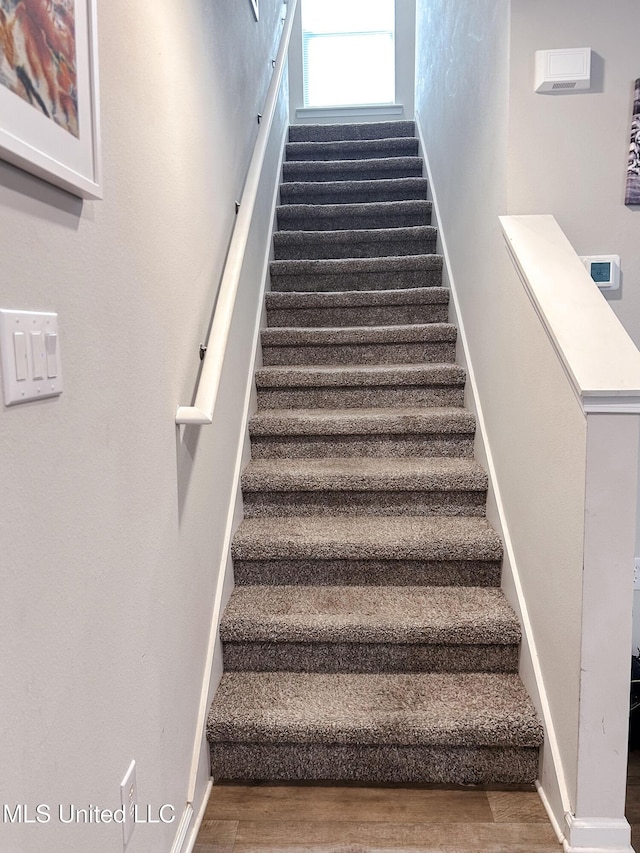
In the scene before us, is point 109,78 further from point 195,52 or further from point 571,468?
point 571,468

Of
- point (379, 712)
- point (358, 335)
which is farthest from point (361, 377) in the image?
point (379, 712)

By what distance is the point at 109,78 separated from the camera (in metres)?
1.01

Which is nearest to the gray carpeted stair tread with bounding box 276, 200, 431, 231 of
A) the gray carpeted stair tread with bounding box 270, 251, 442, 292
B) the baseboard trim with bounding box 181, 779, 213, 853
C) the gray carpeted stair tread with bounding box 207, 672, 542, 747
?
the gray carpeted stair tread with bounding box 270, 251, 442, 292

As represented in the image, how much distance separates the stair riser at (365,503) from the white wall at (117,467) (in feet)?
1.42

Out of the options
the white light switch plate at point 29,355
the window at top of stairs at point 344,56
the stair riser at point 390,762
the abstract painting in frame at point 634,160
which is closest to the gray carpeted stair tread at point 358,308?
the abstract painting in frame at point 634,160

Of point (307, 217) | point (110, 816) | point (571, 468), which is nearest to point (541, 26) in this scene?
point (571, 468)

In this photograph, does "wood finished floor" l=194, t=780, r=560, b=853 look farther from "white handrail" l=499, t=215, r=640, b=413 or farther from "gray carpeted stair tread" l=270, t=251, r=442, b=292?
"gray carpeted stair tread" l=270, t=251, r=442, b=292

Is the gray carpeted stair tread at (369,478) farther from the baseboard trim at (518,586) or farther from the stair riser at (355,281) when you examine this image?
the stair riser at (355,281)

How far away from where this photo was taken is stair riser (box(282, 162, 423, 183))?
3.69m

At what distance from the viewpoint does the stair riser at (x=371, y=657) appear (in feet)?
5.78

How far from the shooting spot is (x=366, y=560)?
6.44ft

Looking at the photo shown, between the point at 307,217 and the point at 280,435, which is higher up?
the point at 307,217

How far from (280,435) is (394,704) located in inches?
43.3

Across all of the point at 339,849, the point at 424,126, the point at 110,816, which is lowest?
the point at 339,849
